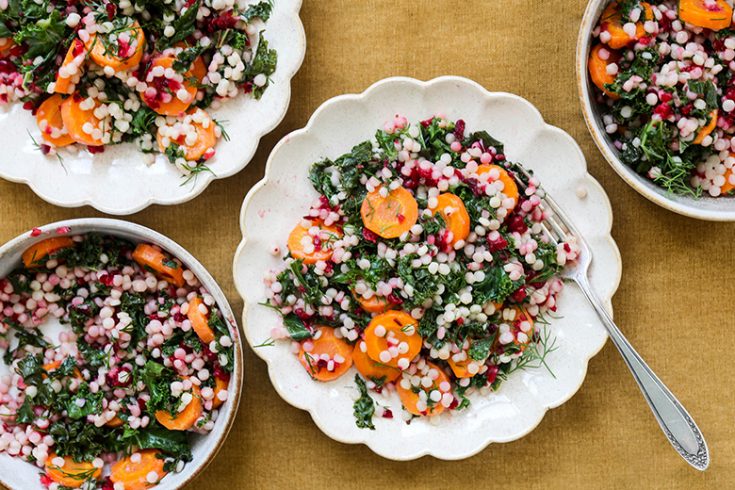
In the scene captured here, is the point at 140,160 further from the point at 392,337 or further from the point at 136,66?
the point at 392,337

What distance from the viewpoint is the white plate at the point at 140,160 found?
6.05 feet

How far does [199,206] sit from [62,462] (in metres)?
0.73

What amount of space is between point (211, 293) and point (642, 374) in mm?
1057

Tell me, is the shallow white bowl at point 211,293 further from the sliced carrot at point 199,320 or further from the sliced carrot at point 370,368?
the sliced carrot at point 370,368

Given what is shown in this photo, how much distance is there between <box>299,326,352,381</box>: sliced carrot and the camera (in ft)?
6.12

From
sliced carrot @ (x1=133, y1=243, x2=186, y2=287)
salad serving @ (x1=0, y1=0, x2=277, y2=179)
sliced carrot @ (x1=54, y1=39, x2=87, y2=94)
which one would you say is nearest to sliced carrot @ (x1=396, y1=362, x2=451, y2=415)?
sliced carrot @ (x1=133, y1=243, x2=186, y2=287)

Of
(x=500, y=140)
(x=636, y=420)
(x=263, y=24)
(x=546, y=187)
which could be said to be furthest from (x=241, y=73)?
(x=636, y=420)

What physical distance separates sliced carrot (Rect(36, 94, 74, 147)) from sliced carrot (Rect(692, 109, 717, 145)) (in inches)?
59.7

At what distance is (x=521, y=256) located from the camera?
1.82 metres

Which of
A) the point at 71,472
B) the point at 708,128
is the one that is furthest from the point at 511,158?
the point at 71,472

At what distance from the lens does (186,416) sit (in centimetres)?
185

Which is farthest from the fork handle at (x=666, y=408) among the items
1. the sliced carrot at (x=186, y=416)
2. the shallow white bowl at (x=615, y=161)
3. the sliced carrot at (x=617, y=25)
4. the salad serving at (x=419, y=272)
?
the sliced carrot at (x=186, y=416)

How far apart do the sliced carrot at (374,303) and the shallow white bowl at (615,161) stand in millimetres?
630

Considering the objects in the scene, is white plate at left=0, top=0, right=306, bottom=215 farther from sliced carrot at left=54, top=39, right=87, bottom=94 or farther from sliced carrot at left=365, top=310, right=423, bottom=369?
sliced carrot at left=365, top=310, right=423, bottom=369
